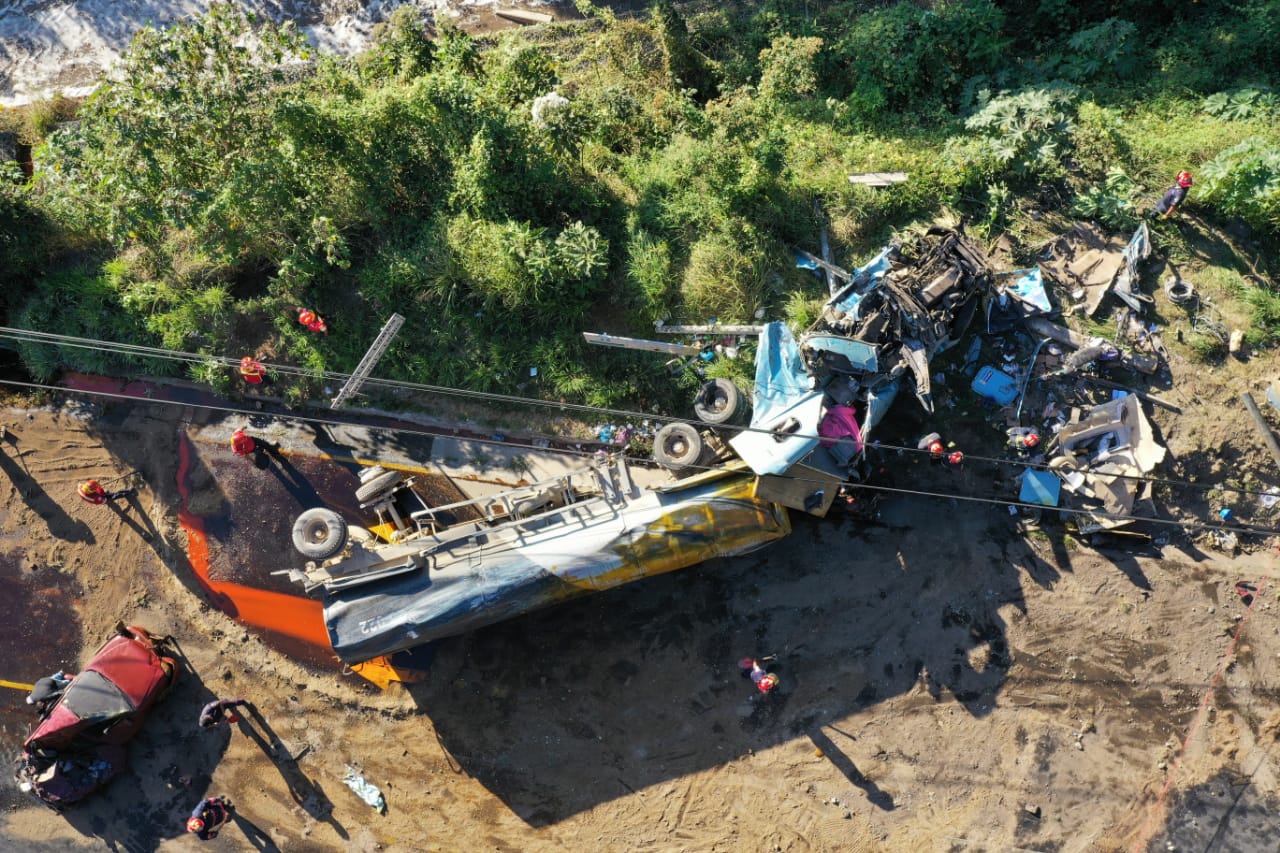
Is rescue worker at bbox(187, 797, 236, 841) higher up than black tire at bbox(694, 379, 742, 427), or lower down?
lower down

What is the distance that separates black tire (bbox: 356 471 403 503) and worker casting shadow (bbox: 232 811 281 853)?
5.09m

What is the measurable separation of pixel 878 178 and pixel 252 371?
1026 centimetres

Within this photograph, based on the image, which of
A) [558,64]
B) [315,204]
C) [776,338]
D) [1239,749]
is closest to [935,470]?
[776,338]

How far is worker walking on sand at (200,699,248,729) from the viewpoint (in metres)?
10.8

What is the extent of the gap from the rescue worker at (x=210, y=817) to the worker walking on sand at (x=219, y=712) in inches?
42.5

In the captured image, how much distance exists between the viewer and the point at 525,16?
45.1 ft

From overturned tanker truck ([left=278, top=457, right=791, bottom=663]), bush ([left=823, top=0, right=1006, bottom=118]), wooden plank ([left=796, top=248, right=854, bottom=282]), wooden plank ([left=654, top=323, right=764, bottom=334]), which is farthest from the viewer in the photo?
bush ([left=823, top=0, right=1006, bottom=118])

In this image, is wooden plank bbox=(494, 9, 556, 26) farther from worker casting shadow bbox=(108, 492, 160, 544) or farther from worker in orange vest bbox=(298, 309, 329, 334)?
worker casting shadow bbox=(108, 492, 160, 544)

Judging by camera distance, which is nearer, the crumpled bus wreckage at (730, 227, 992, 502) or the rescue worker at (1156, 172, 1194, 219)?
the crumpled bus wreckage at (730, 227, 992, 502)

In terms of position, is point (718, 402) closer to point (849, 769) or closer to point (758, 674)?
point (758, 674)

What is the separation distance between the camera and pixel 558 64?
12672mm

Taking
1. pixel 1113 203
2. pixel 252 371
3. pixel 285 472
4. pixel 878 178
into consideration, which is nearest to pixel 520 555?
pixel 285 472

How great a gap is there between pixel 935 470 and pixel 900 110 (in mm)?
6144

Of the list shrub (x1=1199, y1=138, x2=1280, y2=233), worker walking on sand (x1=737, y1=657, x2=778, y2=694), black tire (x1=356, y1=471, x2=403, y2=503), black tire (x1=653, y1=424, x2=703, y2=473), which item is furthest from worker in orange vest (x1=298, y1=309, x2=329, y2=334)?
shrub (x1=1199, y1=138, x2=1280, y2=233)
